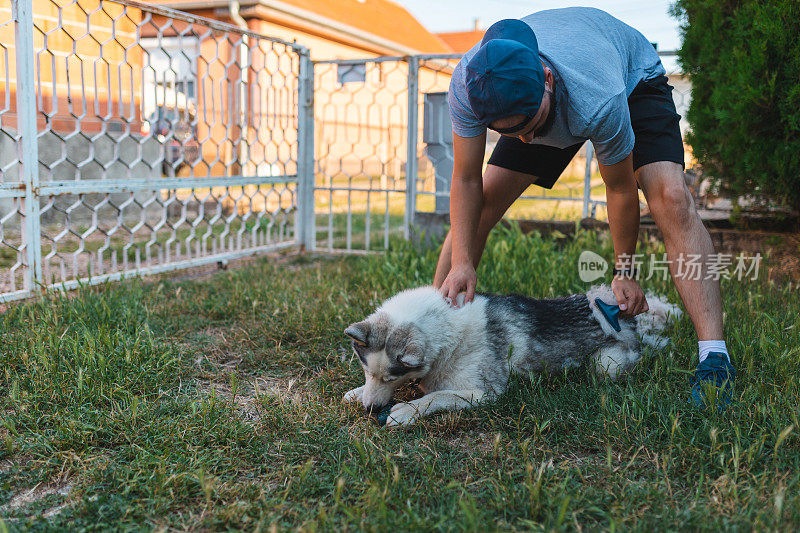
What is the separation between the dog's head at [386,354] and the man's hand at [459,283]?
28cm

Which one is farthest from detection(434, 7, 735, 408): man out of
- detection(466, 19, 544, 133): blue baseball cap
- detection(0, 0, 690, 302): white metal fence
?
detection(0, 0, 690, 302): white metal fence

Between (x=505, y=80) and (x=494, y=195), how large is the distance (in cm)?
126

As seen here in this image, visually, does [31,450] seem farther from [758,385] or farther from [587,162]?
[587,162]

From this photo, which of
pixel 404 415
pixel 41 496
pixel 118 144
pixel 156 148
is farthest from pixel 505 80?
pixel 156 148

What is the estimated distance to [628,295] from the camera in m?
3.33

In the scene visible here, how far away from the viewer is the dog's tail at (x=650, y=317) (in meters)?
3.42

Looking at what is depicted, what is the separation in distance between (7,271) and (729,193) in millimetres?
6506

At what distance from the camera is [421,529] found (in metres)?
1.96

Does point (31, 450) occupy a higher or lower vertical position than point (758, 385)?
lower

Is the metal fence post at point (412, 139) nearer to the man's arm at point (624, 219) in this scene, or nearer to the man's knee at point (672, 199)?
the man's arm at point (624, 219)

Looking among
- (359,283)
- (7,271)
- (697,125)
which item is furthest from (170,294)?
(697,125)

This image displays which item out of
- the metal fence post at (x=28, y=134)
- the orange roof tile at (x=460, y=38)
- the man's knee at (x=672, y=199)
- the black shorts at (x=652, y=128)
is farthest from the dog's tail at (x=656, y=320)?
the orange roof tile at (x=460, y=38)

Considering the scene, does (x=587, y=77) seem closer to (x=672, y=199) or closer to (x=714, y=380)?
(x=672, y=199)

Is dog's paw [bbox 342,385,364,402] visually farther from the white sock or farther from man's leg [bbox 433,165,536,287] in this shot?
the white sock
